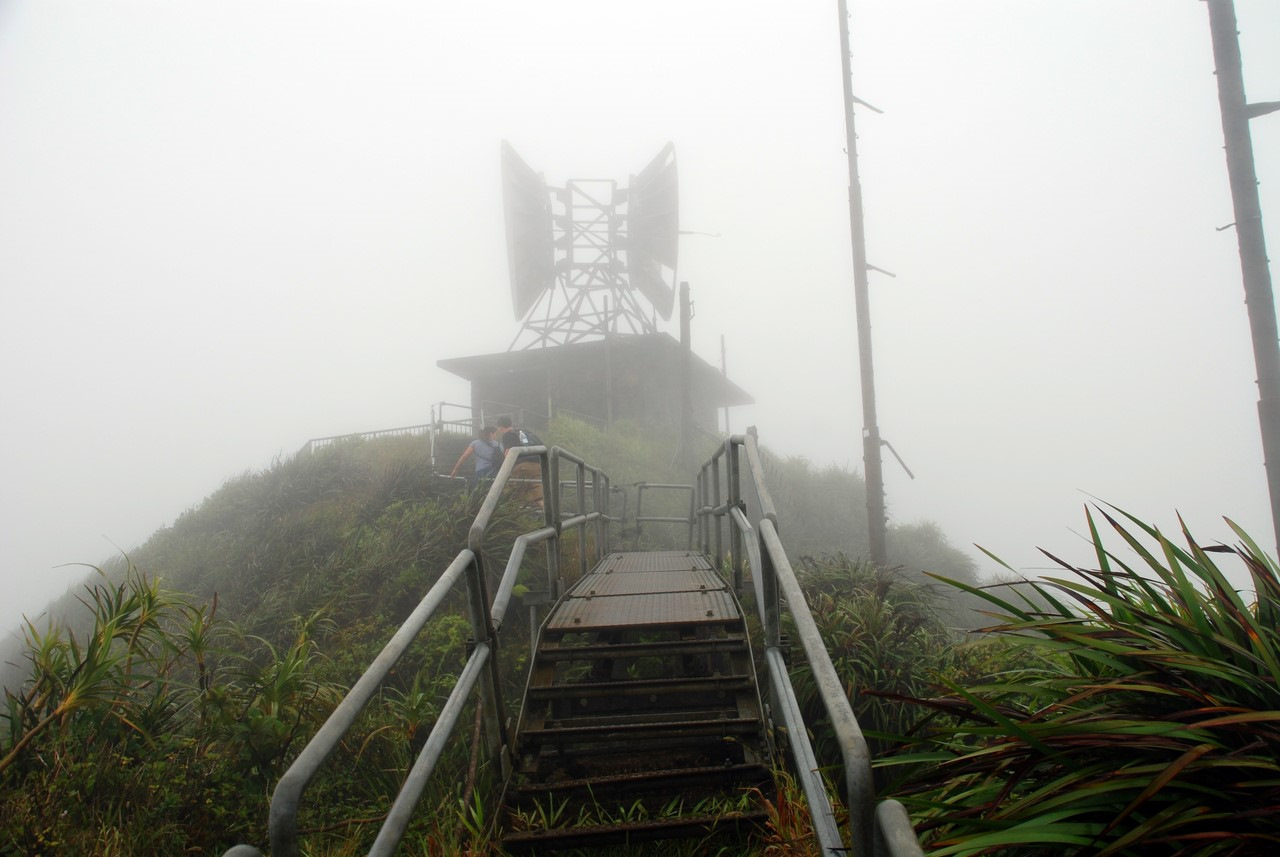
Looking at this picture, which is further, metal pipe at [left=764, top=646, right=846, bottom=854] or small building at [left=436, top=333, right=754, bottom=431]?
small building at [left=436, top=333, right=754, bottom=431]

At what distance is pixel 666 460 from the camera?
1734 centimetres

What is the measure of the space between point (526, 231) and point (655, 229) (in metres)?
3.55

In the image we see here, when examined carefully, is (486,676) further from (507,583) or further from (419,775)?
(419,775)

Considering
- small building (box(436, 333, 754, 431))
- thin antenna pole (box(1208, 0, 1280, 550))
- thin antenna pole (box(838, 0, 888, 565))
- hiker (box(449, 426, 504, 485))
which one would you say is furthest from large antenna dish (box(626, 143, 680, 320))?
thin antenna pole (box(1208, 0, 1280, 550))

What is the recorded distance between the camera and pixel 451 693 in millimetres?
3500

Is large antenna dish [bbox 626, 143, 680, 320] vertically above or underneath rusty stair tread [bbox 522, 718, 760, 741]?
above

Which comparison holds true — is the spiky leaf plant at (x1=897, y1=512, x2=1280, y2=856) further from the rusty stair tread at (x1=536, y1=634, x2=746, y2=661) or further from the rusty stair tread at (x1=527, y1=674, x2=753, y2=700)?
the rusty stair tread at (x1=536, y1=634, x2=746, y2=661)

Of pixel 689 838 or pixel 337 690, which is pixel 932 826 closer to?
pixel 689 838

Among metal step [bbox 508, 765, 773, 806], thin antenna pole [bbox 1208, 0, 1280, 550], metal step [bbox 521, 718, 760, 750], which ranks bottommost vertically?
metal step [bbox 508, 765, 773, 806]

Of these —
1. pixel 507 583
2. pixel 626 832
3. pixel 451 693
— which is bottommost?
pixel 626 832

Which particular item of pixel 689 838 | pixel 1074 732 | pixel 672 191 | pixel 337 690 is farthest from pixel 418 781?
pixel 672 191

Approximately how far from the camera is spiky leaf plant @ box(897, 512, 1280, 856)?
4.71 feet

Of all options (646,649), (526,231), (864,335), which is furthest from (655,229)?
(646,649)

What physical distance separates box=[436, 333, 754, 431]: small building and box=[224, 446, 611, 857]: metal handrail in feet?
47.5
